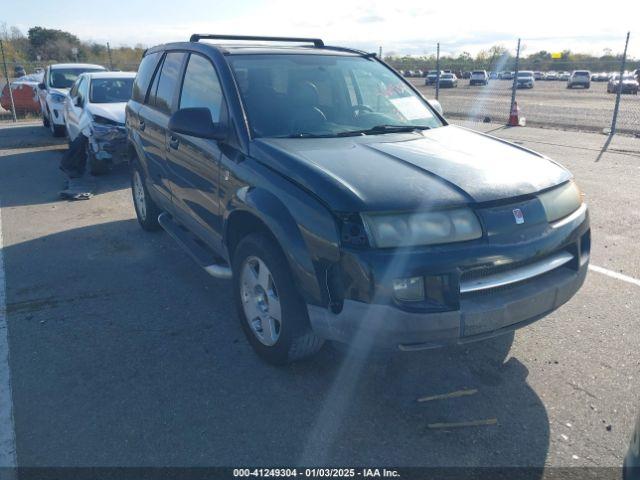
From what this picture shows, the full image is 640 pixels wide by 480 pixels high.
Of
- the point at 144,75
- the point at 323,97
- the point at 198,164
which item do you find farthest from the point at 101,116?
the point at 323,97

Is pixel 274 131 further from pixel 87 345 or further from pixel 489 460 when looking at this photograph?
pixel 489 460

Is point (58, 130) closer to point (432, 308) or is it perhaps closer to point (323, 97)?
point (323, 97)

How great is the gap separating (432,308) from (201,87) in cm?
265

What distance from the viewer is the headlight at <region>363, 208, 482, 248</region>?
107 inches

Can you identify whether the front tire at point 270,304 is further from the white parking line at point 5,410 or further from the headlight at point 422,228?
the white parking line at point 5,410

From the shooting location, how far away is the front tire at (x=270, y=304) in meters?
3.15

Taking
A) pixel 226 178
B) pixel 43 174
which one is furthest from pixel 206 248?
pixel 43 174

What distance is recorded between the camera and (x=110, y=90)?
10438 mm

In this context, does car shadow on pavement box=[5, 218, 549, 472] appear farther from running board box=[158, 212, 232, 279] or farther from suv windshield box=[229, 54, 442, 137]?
suv windshield box=[229, 54, 442, 137]

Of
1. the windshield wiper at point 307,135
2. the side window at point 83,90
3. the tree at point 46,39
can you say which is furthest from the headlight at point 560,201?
the tree at point 46,39

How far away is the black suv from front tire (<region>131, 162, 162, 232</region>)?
4.82 feet

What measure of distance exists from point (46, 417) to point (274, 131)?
218cm

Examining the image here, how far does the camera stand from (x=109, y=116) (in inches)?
369

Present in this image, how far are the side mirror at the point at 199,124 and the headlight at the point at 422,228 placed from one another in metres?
1.43
